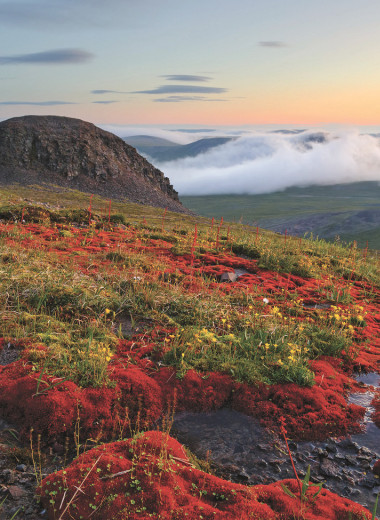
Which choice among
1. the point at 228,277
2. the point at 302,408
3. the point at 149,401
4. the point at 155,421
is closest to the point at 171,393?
the point at 149,401

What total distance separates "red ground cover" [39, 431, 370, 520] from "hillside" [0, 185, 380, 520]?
1 cm

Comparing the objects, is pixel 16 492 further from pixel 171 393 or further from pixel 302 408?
pixel 302 408

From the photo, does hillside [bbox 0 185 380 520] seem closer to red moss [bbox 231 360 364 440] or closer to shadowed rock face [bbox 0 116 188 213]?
red moss [bbox 231 360 364 440]

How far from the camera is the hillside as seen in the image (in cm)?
353

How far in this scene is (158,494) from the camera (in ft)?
11.0

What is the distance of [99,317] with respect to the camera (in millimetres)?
6910

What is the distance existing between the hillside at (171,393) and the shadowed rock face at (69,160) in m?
55.8

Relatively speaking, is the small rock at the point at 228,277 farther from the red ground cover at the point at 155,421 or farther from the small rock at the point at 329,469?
the small rock at the point at 329,469

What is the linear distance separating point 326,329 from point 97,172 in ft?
207

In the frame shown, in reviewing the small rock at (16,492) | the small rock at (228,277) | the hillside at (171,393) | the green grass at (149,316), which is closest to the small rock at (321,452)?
the hillside at (171,393)

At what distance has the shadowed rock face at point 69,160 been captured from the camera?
205 ft

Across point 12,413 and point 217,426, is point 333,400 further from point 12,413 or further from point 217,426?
point 12,413

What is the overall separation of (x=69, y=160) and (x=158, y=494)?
6711 cm

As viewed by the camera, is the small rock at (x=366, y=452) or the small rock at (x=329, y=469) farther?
the small rock at (x=366, y=452)
